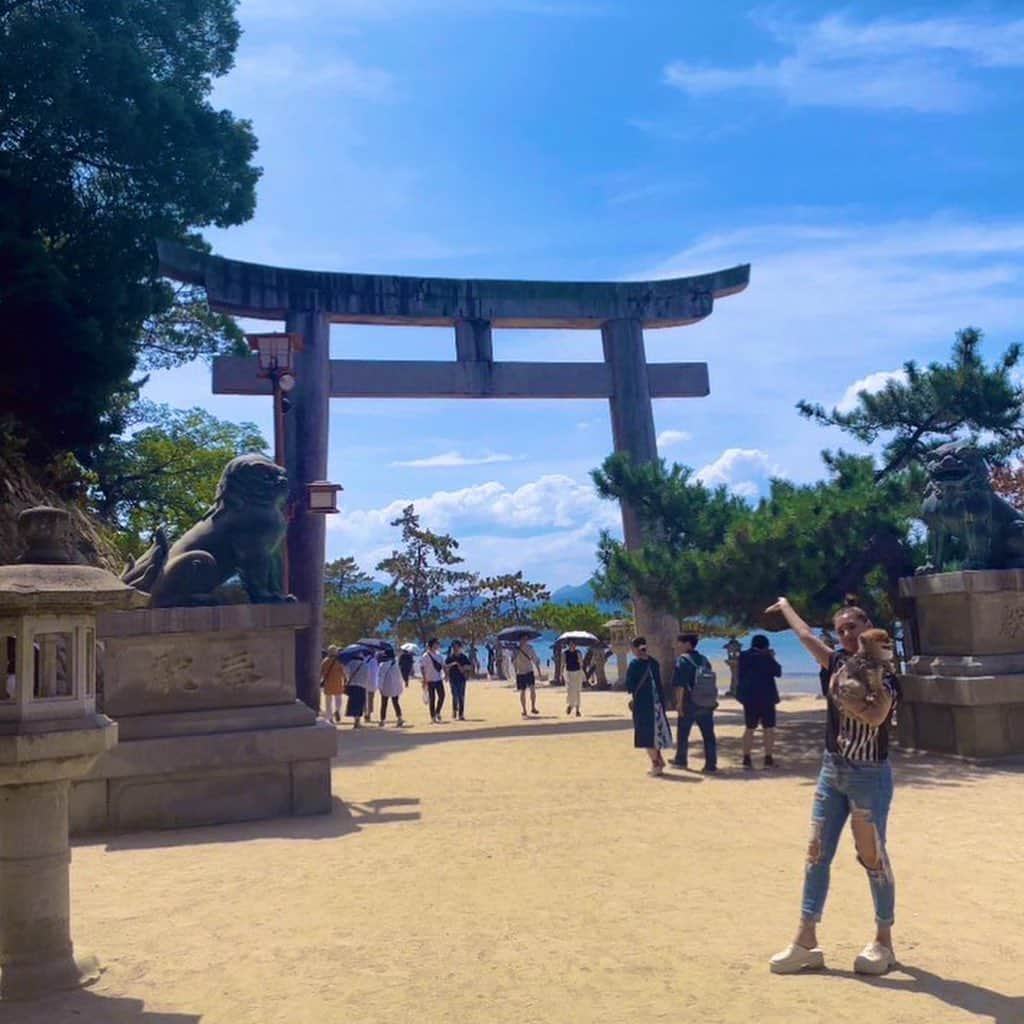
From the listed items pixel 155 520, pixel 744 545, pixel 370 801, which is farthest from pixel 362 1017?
pixel 155 520

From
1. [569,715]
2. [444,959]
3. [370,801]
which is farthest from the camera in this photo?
[569,715]

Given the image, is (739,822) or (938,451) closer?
(739,822)

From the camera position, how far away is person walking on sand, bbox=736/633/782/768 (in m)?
9.66

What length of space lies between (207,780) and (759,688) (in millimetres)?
5204

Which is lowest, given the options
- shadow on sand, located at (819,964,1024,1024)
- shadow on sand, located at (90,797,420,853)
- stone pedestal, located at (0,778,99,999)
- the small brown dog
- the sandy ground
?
shadow on sand, located at (819,964,1024,1024)

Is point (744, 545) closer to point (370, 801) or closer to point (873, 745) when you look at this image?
point (370, 801)

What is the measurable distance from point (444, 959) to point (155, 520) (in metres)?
16.0

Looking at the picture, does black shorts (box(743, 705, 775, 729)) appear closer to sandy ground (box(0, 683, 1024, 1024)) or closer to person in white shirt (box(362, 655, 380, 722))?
sandy ground (box(0, 683, 1024, 1024))

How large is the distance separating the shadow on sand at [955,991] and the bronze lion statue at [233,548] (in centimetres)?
592

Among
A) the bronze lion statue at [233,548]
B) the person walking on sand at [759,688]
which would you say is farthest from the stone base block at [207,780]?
the person walking on sand at [759,688]

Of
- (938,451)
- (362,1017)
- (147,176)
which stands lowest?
(362,1017)

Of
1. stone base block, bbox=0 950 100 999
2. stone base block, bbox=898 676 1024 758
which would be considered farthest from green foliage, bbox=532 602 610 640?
stone base block, bbox=0 950 100 999

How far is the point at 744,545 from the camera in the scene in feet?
33.3

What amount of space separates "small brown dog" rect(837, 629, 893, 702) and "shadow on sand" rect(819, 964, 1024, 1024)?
1109 millimetres
